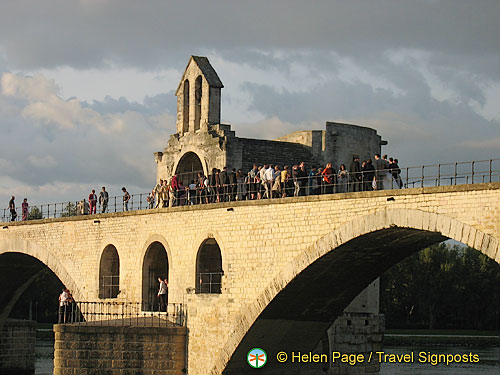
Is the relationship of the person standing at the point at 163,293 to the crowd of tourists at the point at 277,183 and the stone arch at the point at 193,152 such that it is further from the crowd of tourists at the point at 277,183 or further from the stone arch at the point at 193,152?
the stone arch at the point at 193,152

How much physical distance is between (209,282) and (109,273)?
5.64m

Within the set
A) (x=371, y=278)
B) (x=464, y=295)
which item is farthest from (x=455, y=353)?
(x=371, y=278)

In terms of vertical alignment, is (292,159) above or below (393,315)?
above

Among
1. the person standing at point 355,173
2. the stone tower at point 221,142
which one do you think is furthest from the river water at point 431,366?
the person standing at point 355,173

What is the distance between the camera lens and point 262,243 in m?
27.3

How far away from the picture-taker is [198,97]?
1409 inches

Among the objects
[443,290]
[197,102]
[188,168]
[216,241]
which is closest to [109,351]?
[216,241]

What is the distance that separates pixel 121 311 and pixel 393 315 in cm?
3843

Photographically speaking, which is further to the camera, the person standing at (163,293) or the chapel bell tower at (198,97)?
the chapel bell tower at (198,97)

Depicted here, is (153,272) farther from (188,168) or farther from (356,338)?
(356,338)

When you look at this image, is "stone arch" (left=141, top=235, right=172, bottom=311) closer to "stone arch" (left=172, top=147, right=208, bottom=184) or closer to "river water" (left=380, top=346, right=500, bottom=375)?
"stone arch" (left=172, top=147, right=208, bottom=184)

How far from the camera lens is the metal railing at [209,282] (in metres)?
29.8

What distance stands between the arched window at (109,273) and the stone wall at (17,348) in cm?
1101

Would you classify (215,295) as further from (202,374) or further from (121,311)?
Result: (121,311)
